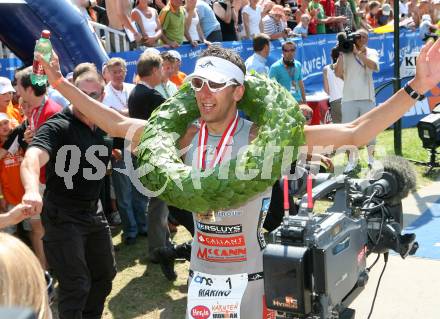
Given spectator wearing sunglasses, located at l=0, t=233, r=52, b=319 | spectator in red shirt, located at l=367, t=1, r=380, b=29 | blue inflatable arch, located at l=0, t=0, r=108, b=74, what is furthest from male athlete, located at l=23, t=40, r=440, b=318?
spectator in red shirt, located at l=367, t=1, r=380, b=29

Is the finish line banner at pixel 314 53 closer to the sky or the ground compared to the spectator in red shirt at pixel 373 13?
closer to the ground

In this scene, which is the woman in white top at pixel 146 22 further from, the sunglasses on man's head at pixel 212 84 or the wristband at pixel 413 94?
the wristband at pixel 413 94

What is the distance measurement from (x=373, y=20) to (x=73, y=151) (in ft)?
47.0

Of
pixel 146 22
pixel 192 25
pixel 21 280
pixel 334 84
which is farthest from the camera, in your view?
pixel 334 84

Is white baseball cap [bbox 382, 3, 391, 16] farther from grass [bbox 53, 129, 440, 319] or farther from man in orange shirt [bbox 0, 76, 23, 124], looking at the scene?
man in orange shirt [bbox 0, 76, 23, 124]

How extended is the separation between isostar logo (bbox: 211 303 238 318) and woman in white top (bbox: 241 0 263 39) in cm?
949

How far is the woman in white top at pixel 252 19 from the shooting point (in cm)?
1220

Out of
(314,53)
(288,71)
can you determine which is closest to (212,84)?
(288,71)

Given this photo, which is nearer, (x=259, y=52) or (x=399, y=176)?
(x=399, y=176)

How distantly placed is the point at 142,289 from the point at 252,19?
770cm

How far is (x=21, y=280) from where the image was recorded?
63.9 inches

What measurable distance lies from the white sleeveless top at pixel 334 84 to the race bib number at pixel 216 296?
784 cm

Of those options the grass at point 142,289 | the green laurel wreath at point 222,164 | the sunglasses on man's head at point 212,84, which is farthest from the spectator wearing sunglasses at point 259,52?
the sunglasses on man's head at point 212,84

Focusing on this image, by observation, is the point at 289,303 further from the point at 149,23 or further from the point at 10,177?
the point at 149,23
